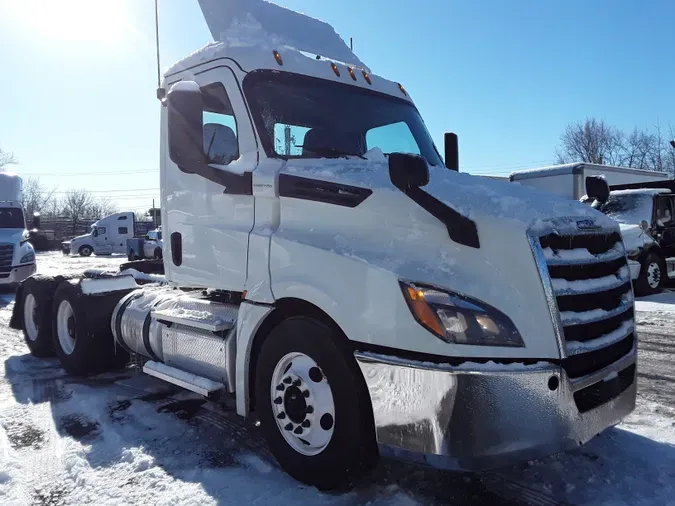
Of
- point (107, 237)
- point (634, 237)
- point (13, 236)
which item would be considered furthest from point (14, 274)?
point (107, 237)

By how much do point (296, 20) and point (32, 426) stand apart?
4168 millimetres

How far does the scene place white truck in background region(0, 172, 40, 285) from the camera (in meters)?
14.1

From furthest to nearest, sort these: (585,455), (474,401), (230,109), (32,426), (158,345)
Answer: (158,345) → (32,426) → (230,109) → (585,455) → (474,401)

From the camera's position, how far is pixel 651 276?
11805 millimetres

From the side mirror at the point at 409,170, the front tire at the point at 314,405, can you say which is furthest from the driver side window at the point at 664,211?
the front tire at the point at 314,405

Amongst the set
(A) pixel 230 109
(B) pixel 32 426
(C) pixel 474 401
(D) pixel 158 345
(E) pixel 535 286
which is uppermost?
(A) pixel 230 109

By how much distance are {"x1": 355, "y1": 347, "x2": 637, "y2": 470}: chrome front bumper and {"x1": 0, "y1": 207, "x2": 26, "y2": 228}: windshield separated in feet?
51.3

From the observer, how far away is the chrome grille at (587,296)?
8.71ft

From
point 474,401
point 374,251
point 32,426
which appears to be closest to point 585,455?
point 474,401

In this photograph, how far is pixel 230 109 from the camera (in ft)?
12.8

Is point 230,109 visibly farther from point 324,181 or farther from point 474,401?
point 474,401

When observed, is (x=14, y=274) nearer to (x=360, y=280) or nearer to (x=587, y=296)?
(x=360, y=280)

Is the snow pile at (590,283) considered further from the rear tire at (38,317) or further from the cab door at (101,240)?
the cab door at (101,240)

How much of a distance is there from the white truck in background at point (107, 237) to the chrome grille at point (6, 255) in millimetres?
20852
